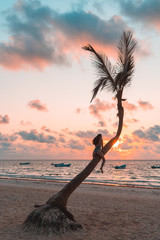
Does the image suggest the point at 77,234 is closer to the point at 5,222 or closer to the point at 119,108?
the point at 5,222

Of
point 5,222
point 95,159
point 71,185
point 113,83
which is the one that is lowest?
point 5,222

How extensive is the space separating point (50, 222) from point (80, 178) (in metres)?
1.95

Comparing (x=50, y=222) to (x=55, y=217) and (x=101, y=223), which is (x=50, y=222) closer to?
(x=55, y=217)

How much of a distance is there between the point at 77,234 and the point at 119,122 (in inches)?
185

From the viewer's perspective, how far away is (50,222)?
847 centimetres

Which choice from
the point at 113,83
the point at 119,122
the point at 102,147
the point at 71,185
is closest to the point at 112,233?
the point at 71,185

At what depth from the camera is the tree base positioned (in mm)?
8406

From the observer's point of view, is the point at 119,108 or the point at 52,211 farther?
the point at 119,108

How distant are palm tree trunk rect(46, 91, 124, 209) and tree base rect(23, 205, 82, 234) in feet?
0.96

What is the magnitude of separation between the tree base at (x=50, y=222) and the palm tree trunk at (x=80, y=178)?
0.96ft

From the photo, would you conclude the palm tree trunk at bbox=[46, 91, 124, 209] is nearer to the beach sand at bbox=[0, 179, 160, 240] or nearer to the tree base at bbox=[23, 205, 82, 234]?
the tree base at bbox=[23, 205, 82, 234]

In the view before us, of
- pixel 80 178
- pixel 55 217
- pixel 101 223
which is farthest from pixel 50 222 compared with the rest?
pixel 101 223

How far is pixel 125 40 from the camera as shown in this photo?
9930mm

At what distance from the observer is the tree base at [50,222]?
27.6 feet
